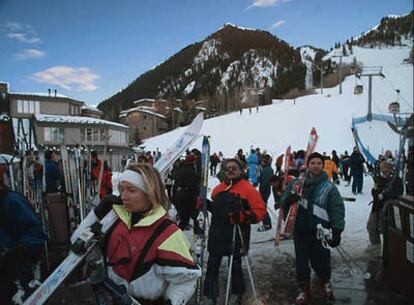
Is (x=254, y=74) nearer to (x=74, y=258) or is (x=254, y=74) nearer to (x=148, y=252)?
(x=74, y=258)

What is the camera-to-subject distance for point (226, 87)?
332 feet

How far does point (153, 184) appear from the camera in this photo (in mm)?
2139

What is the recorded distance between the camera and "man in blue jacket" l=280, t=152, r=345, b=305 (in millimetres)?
4109

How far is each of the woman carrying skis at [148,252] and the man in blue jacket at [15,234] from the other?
0.86 m

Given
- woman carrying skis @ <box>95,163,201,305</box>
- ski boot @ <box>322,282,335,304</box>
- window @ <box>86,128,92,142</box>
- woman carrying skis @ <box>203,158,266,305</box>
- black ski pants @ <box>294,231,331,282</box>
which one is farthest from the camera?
window @ <box>86,128,92,142</box>

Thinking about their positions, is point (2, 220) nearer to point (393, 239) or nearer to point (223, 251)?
point (223, 251)

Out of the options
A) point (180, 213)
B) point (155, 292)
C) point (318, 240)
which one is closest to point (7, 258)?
point (155, 292)

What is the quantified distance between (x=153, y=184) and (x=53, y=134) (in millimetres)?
39812

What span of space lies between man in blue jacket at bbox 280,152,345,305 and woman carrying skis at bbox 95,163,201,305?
251cm

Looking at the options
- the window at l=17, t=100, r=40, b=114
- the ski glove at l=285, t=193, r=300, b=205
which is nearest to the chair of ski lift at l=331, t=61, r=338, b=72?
the window at l=17, t=100, r=40, b=114

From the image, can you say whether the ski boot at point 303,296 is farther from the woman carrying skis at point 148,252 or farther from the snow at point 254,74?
the snow at point 254,74

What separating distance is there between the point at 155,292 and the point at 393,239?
352 centimetres

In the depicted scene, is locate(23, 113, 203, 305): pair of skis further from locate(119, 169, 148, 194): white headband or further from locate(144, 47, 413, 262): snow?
locate(144, 47, 413, 262): snow

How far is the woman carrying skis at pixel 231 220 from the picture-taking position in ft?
13.4
